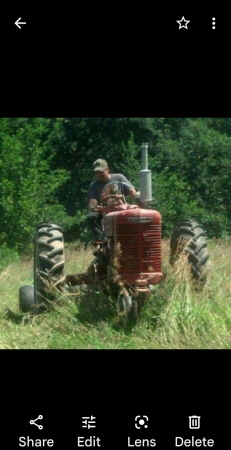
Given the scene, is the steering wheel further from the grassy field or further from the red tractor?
the grassy field

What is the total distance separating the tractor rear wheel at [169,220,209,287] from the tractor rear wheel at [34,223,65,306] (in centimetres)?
102

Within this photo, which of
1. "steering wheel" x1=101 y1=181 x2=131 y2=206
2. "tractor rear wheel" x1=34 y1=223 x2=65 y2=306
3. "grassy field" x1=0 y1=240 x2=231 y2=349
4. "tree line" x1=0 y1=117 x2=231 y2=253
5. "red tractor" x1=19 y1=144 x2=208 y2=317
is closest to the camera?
"grassy field" x1=0 y1=240 x2=231 y2=349

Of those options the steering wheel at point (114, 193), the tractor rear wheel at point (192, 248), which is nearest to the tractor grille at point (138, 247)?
the tractor rear wheel at point (192, 248)

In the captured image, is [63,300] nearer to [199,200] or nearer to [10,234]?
[10,234]

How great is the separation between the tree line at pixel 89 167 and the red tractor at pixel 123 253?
9.13m

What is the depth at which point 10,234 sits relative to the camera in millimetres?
17281

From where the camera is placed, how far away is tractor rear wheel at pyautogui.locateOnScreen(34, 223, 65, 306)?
7.24 m

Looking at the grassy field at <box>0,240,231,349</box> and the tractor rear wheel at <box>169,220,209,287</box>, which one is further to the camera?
the tractor rear wheel at <box>169,220,209,287</box>

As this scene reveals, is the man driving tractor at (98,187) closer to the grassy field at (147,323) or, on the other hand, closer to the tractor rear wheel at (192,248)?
the tractor rear wheel at (192,248)

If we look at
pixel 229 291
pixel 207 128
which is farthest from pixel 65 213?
pixel 229 291
